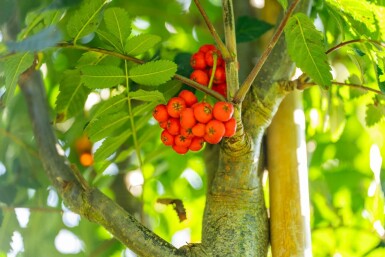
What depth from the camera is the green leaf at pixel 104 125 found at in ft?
4.77

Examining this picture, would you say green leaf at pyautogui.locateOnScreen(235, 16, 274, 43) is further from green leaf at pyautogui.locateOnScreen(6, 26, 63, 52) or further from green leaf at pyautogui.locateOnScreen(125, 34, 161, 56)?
green leaf at pyautogui.locateOnScreen(6, 26, 63, 52)

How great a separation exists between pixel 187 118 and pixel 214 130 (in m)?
0.08

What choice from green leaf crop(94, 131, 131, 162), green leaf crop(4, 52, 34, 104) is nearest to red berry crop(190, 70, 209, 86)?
green leaf crop(94, 131, 131, 162)

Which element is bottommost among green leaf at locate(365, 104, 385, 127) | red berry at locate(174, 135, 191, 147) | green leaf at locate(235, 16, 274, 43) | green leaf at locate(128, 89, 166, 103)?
red berry at locate(174, 135, 191, 147)

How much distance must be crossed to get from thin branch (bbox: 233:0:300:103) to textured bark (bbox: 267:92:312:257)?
0.37 metres

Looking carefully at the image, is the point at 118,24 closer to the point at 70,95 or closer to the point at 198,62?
the point at 198,62

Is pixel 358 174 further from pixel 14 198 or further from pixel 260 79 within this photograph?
pixel 14 198

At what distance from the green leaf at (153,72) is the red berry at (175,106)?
47mm

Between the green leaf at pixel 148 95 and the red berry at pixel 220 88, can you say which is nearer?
the green leaf at pixel 148 95

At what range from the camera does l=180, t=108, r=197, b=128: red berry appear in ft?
4.41

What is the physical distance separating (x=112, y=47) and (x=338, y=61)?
0.93m

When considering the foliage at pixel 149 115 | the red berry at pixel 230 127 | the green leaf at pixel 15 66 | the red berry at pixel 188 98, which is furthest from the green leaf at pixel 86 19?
the red berry at pixel 230 127

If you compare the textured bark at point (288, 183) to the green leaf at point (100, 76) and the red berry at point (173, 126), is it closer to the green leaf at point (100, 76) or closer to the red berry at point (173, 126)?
the red berry at point (173, 126)

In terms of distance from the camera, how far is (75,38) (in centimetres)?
135
